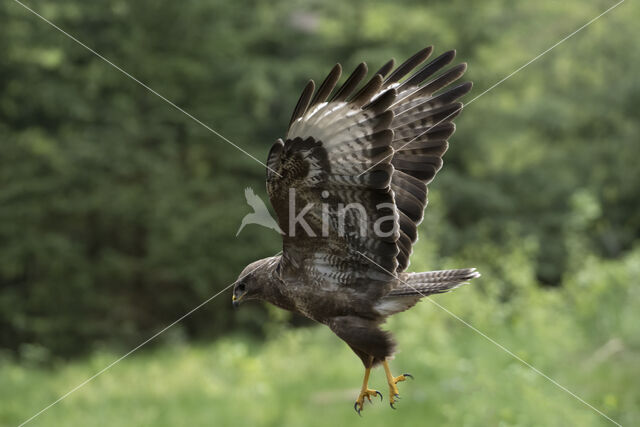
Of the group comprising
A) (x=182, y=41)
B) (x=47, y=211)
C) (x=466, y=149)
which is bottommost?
(x=47, y=211)

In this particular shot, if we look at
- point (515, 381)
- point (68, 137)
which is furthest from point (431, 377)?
point (68, 137)

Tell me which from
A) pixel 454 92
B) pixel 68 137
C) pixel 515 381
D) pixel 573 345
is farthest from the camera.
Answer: pixel 68 137

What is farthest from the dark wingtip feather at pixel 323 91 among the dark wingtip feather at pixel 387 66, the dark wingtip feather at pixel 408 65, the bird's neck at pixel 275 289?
the bird's neck at pixel 275 289

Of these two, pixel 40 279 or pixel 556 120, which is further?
pixel 556 120

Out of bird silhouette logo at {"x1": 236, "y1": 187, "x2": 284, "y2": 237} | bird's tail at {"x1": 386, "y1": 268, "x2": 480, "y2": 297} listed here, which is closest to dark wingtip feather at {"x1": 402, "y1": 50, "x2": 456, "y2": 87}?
bird's tail at {"x1": 386, "y1": 268, "x2": 480, "y2": 297}

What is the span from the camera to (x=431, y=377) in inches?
358

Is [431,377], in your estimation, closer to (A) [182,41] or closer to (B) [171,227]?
(B) [171,227]

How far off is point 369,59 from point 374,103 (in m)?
10.4

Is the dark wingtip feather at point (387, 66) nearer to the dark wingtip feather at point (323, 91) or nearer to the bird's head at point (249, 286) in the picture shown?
the dark wingtip feather at point (323, 91)

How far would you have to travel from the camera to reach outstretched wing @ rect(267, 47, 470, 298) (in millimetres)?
2836

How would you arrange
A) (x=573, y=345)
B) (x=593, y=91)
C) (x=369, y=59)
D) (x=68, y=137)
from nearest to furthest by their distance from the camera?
(x=573, y=345) < (x=369, y=59) < (x=68, y=137) < (x=593, y=91)

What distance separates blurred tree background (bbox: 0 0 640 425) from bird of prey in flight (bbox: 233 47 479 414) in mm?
9739

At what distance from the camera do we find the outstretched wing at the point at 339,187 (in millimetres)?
2836

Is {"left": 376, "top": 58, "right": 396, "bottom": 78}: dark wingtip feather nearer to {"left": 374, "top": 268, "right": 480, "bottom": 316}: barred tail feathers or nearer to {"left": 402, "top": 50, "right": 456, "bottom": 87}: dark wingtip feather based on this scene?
{"left": 402, "top": 50, "right": 456, "bottom": 87}: dark wingtip feather
